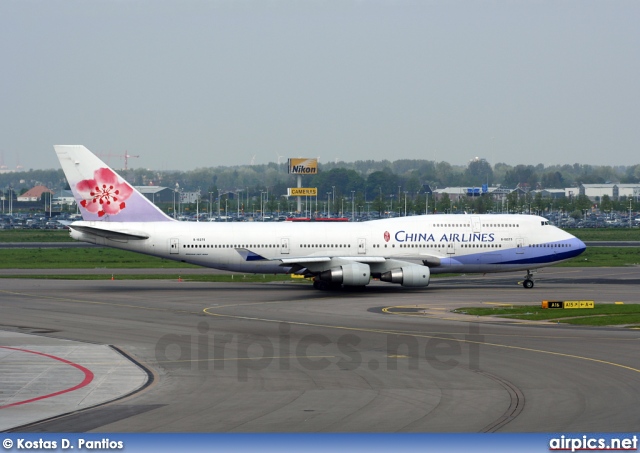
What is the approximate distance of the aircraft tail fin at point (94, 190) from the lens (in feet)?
201

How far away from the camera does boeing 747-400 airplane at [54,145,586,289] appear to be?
199ft

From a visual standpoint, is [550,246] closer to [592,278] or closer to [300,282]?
[592,278]

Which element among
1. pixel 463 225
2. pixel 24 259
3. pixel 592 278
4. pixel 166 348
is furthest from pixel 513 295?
pixel 24 259

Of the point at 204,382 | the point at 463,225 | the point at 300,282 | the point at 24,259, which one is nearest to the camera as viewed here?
the point at 204,382

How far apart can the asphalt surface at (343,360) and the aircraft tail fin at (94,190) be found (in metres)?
5.40

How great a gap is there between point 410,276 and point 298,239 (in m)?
8.43

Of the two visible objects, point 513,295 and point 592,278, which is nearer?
point 513,295

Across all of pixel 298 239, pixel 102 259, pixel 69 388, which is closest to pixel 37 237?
pixel 102 259

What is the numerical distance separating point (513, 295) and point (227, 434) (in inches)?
1519

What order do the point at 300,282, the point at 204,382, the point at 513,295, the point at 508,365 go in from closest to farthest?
the point at 204,382 < the point at 508,365 < the point at 513,295 < the point at 300,282

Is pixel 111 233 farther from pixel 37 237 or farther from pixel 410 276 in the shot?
pixel 37 237

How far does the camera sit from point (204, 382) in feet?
95.9

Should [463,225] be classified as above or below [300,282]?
above

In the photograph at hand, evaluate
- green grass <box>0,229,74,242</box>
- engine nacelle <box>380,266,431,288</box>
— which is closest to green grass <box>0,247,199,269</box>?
green grass <box>0,229,74,242</box>
